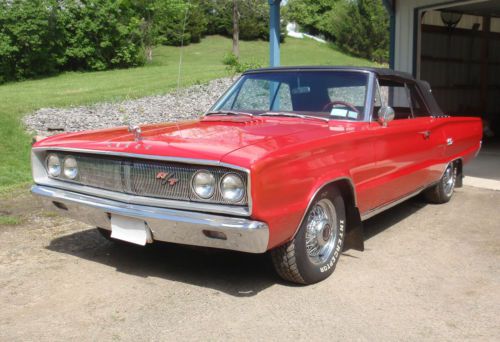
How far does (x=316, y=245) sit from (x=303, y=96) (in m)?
1.52

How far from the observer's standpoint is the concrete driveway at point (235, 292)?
328 centimetres

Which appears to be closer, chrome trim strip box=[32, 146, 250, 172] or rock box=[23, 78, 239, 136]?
chrome trim strip box=[32, 146, 250, 172]

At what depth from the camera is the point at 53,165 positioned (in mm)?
4387

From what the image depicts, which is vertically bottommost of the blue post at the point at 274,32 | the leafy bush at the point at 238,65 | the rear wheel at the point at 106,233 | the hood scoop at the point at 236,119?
the rear wheel at the point at 106,233

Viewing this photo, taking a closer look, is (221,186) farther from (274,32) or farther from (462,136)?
(274,32)

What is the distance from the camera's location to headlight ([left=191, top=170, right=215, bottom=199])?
3.50 meters

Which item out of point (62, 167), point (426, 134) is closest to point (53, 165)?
point (62, 167)

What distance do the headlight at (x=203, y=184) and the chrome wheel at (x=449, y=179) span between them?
3.94 m

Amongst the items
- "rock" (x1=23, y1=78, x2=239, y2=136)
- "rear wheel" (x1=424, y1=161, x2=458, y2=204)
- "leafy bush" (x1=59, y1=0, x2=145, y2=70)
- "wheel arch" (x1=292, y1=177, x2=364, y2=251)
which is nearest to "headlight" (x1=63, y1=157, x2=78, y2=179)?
"wheel arch" (x1=292, y1=177, x2=364, y2=251)

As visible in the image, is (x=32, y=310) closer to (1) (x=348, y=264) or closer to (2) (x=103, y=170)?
(2) (x=103, y=170)

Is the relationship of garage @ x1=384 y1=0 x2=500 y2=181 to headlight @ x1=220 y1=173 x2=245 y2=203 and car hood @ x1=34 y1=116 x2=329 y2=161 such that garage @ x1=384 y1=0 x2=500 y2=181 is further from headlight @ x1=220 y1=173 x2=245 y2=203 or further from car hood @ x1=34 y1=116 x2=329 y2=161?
headlight @ x1=220 y1=173 x2=245 y2=203

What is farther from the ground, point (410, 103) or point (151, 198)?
point (410, 103)

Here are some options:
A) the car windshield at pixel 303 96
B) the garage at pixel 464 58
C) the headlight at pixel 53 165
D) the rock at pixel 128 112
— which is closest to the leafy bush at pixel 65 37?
the rock at pixel 128 112

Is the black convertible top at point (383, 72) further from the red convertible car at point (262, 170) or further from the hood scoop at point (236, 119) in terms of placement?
the hood scoop at point (236, 119)
